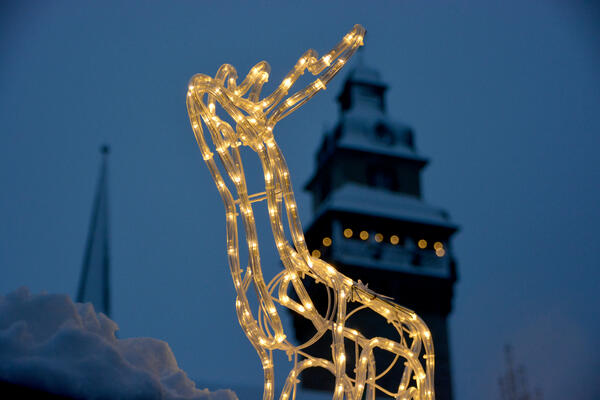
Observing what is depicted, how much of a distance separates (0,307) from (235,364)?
4883 cm

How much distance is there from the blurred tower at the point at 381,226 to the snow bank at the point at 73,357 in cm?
1733

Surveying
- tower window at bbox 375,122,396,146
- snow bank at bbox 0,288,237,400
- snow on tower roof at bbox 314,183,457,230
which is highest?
tower window at bbox 375,122,396,146

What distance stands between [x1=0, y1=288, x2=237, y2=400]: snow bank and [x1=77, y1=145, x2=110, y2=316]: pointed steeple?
1537 cm

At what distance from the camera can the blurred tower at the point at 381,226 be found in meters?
22.1

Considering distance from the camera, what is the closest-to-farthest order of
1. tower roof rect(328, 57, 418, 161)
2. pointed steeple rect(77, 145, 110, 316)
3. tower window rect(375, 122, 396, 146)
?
pointed steeple rect(77, 145, 110, 316) < tower roof rect(328, 57, 418, 161) < tower window rect(375, 122, 396, 146)

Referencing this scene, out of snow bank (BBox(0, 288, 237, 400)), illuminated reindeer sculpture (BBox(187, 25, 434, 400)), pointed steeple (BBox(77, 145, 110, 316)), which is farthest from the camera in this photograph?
pointed steeple (BBox(77, 145, 110, 316))

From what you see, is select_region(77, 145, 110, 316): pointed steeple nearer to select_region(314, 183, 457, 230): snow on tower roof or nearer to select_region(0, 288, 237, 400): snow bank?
select_region(314, 183, 457, 230): snow on tower roof

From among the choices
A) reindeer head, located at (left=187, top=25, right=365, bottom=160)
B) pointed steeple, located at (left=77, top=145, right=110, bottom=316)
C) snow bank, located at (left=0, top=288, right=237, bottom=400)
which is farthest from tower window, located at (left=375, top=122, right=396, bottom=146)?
snow bank, located at (left=0, top=288, right=237, bottom=400)

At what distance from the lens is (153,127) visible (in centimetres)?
8281

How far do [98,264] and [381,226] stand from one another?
30.2 feet

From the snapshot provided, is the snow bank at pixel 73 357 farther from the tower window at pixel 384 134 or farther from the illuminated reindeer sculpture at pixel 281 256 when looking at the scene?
the tower window at pixel 384 134

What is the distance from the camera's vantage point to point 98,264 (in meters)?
19.0

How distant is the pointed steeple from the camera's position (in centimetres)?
1833

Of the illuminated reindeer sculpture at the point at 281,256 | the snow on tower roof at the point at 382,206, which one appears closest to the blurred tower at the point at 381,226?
the snow on tower roof at the point at 382,206
